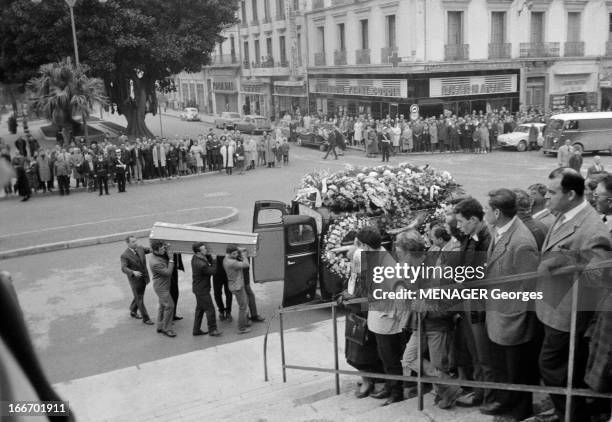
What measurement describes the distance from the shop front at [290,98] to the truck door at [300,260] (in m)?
37.1

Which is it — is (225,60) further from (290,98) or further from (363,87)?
(363,87)

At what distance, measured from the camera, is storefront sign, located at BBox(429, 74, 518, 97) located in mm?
35750

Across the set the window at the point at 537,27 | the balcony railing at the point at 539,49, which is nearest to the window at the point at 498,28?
the balcony railing at the point at 539,49

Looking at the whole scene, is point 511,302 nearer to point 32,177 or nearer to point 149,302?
point 149,302

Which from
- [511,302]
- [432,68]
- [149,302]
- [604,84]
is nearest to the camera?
[511,302]

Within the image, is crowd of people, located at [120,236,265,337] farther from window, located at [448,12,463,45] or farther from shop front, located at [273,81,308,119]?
shop front, located at [273,81,308,119]

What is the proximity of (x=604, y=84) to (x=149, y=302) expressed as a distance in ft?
119

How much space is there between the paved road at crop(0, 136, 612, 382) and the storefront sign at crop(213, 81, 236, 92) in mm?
33957

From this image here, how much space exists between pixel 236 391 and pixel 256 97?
50379mm

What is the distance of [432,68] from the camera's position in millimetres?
34969

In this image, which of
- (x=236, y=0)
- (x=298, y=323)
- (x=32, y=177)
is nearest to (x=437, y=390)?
(x=298, y=323)

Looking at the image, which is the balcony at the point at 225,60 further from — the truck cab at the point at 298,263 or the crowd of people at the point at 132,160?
the truck cab at the point at 298,263

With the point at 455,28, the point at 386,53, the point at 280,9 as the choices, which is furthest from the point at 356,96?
the point at 280,9

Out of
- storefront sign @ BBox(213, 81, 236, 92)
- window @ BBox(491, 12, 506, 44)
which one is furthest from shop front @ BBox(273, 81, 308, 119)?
window @ BBox(491, 12, 506, 44)
